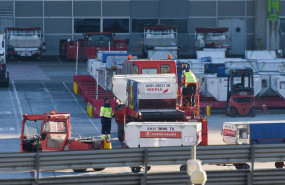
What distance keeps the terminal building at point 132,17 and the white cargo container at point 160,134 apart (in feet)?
146

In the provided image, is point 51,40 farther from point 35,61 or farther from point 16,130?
point 16,130

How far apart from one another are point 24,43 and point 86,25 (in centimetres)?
894

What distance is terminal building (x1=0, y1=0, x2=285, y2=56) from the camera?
239 ft

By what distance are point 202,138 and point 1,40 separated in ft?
79.6

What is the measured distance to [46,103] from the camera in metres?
44.6

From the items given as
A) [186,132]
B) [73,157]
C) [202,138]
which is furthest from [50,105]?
[73,157]

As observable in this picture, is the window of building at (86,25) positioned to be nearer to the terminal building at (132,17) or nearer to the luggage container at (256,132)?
the terminal building at (132,17)

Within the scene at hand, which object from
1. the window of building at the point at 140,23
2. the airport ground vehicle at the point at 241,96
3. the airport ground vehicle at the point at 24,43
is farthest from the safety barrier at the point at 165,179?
A: the window of building at the point at 140,23

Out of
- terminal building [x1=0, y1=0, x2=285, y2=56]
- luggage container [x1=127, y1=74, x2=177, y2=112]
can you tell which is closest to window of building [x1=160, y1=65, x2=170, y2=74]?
luggage container [x1=127, y1=74, x2=177, y2=112]

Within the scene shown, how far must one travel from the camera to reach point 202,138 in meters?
31.1

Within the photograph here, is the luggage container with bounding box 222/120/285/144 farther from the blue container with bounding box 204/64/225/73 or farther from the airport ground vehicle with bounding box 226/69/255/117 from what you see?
the blue container with bounding box 204/64/225/73

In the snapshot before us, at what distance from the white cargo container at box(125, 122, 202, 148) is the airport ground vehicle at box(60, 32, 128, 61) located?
36942 millimetres

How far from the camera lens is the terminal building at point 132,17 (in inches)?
2867

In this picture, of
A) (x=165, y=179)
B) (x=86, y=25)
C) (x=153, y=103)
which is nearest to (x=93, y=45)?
(x=86, y=25)
